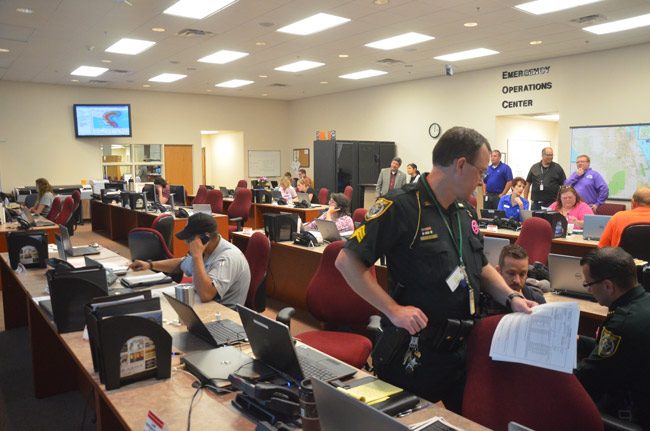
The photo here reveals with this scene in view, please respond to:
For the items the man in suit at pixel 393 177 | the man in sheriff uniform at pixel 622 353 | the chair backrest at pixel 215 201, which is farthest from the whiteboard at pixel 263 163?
the man in sheriff uniform at pixel 622 353

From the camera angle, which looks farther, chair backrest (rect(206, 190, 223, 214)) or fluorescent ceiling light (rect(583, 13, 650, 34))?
chair backrest (rect(206, 190, 223, 214))

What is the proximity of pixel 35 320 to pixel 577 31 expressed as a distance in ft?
25.4

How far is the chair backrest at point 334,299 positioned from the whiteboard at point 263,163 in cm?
1306

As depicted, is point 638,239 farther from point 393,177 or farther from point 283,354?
point 393,177

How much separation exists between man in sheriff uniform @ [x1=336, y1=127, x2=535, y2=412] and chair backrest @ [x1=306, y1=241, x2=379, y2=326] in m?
1.32

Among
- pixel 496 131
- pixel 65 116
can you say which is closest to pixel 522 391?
pixel 496 131

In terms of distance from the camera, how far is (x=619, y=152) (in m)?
8.48

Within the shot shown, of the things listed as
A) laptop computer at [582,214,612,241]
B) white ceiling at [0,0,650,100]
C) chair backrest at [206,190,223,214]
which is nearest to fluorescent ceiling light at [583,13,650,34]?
white ceiling at [0,0,650,100]

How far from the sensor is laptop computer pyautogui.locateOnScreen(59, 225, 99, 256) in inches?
165

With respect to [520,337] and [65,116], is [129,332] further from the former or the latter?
[65,116]

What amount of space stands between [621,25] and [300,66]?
5.77 meters

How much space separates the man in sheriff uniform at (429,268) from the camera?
6.18 ft

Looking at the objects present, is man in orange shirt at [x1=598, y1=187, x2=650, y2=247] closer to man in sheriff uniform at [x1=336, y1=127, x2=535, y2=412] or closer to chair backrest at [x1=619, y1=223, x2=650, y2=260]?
chair backrest at [x1=619, y1=223, x2=650, y2=260]

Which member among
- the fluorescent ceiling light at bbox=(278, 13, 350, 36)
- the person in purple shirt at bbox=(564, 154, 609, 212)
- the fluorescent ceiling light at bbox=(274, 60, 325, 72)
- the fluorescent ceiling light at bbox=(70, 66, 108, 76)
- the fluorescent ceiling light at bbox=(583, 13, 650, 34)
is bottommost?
the person in purple shirt at bbox=(564, 154, 609, 212)
